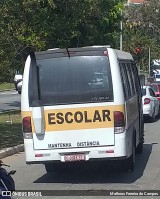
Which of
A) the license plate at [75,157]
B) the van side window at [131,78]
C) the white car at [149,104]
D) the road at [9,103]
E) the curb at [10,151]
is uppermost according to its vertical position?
the van side window at [131,78]

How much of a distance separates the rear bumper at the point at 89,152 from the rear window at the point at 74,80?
798mm

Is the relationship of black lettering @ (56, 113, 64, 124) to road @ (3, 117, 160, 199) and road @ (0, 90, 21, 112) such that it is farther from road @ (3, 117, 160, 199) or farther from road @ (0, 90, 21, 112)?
road @ (0, 90, 21, 112)

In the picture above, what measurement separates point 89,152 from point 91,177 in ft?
2.80

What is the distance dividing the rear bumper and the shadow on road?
1.64 ft

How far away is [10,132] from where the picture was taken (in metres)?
17.0

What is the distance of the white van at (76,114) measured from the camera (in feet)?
→ 32.6

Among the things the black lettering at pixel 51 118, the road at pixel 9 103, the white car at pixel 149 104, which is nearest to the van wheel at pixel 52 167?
the black lettering at pixel 51 118

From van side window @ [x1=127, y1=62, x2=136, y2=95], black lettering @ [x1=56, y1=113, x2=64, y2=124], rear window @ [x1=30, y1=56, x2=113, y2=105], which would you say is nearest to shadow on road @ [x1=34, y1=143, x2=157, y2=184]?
black lettering @ [x1=56, y1=113, x2=64, y2=124]

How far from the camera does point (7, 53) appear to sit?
14.7m

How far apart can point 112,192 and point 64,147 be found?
Result: 4.57 feet

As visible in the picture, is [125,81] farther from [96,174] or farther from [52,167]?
[52,167]

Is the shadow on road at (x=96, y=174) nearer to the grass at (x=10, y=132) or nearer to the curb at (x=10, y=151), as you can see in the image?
the curb at (x=10, y=151)

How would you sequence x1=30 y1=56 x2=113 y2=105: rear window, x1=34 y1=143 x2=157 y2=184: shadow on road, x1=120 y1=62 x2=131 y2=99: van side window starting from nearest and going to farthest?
x1=30 y1=56 x2=113 y2=105: rear window → x1=34 y1=143 x2=157 y2=184: shadow on road → x1=120 y1=62 x2=131 y2=99: van side window

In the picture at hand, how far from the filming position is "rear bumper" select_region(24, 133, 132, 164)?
9938 millimetres
